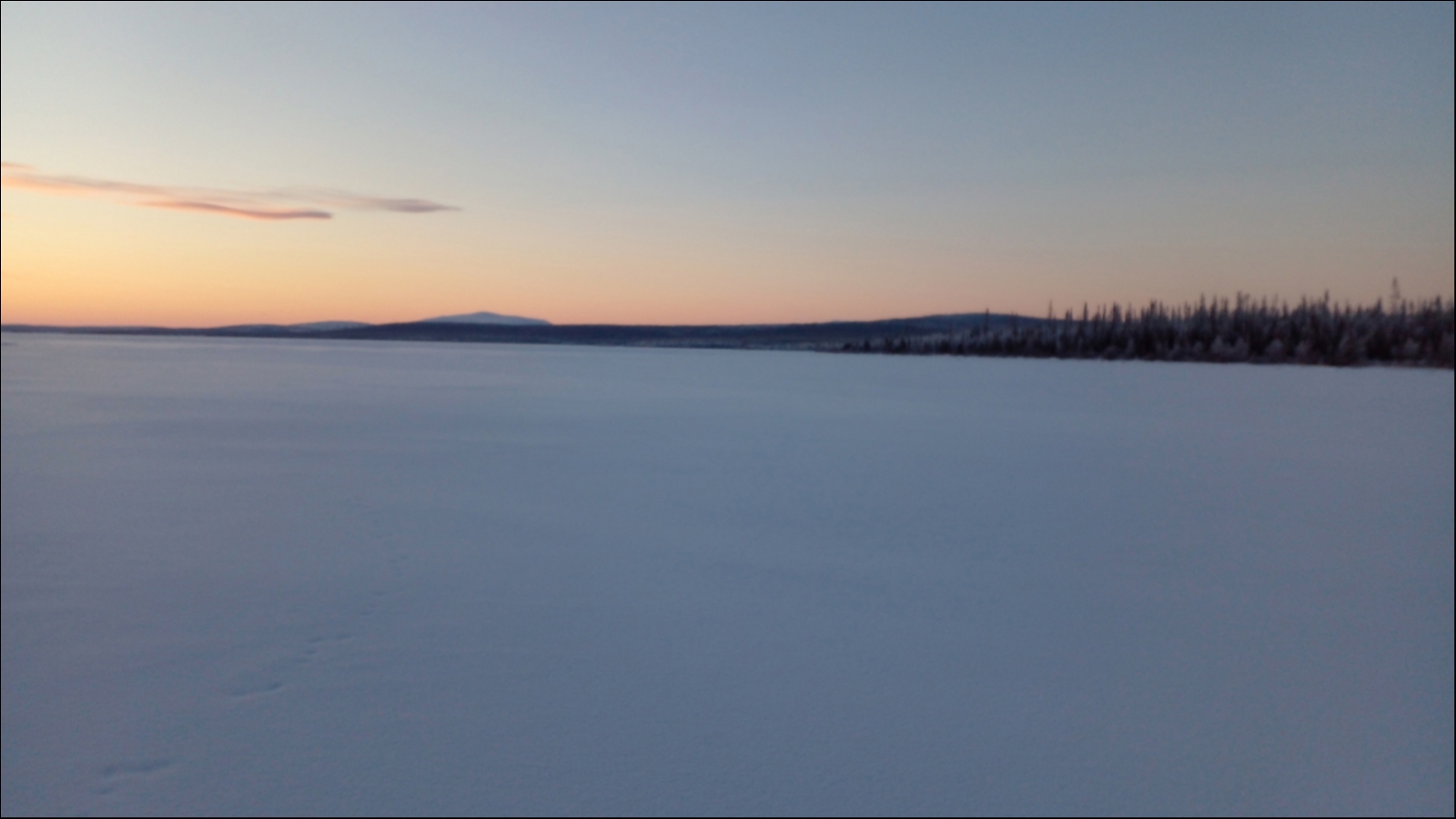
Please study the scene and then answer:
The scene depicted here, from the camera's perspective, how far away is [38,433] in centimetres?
650

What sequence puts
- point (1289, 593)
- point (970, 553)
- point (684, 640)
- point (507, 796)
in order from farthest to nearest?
point (970, 553), point (1289, 593), point (684, 640), point (507, 796)

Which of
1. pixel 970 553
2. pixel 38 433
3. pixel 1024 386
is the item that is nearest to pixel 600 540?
pixel 970 553

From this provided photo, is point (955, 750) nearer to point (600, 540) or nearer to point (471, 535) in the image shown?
point (600, 540)

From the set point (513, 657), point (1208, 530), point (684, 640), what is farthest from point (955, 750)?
point (1208, 530)

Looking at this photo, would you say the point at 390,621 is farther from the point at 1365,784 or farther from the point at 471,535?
the point at 1365,784

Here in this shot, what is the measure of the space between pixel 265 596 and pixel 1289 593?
11.2ft

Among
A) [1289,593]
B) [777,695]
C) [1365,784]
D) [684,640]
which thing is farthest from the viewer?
[1289,593]

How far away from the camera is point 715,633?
244 centimetres

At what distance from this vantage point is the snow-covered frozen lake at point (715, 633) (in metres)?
1.72

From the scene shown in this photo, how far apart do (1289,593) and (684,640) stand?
2.14 meters

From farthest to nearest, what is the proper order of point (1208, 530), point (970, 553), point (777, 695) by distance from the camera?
point (1208, 530) < point (970, 553) < point (777, 695)

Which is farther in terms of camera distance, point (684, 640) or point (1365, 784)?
point (684, 640)

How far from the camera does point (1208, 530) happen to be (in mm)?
3873

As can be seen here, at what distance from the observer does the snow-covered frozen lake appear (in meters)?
1.72
